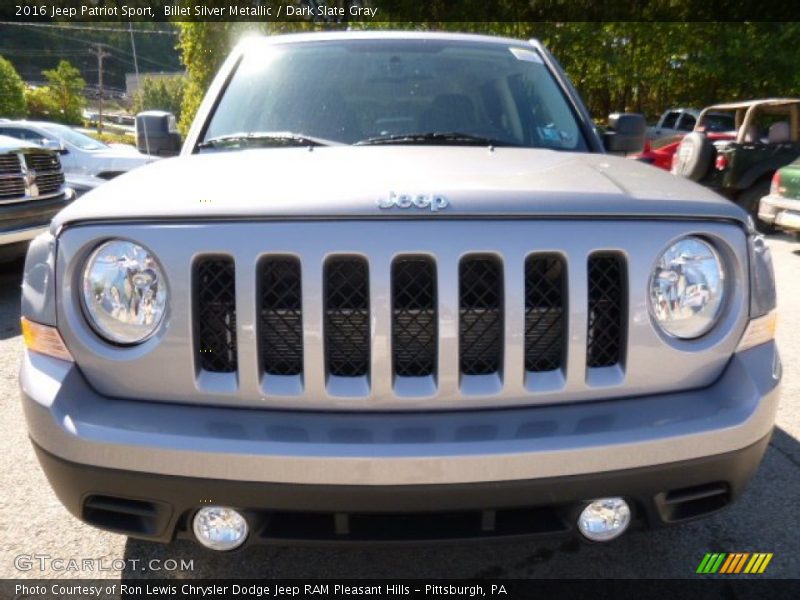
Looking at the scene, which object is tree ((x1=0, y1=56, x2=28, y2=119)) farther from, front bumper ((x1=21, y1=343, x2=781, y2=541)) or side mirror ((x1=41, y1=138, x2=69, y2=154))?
front bumper ((x1=21, y1=343, x2=781, y2=541))

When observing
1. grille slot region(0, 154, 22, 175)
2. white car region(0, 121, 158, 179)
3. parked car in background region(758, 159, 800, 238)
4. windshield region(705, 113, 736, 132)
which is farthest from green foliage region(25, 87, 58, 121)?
parked car in background region(758, 159, 800, 238)

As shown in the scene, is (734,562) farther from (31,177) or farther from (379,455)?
(31,177)

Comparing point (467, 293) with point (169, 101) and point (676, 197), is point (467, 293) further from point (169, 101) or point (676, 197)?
point (169, 101)

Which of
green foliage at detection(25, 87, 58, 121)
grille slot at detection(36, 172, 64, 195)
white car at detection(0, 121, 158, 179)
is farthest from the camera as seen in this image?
green foliage at detection(25, 87, 58, 121)

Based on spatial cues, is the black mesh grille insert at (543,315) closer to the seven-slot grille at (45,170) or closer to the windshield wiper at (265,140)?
the windshield wiper at (265,140)

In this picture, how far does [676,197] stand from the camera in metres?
1.78

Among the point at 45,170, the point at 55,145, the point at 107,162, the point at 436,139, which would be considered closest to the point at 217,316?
the point at 436,139

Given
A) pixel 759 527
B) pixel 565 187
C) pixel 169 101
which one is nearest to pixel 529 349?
pixel 565 187

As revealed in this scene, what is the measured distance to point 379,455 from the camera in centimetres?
154

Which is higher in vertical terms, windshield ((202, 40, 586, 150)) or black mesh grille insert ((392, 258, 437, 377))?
windshield ((202, 40, 586, 150))

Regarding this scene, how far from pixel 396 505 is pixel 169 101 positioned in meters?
88.2

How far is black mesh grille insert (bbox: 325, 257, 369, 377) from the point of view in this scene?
167 centimetres

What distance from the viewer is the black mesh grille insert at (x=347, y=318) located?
1.67m

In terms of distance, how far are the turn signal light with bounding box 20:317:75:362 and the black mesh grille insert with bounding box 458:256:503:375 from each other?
3.26 feet
